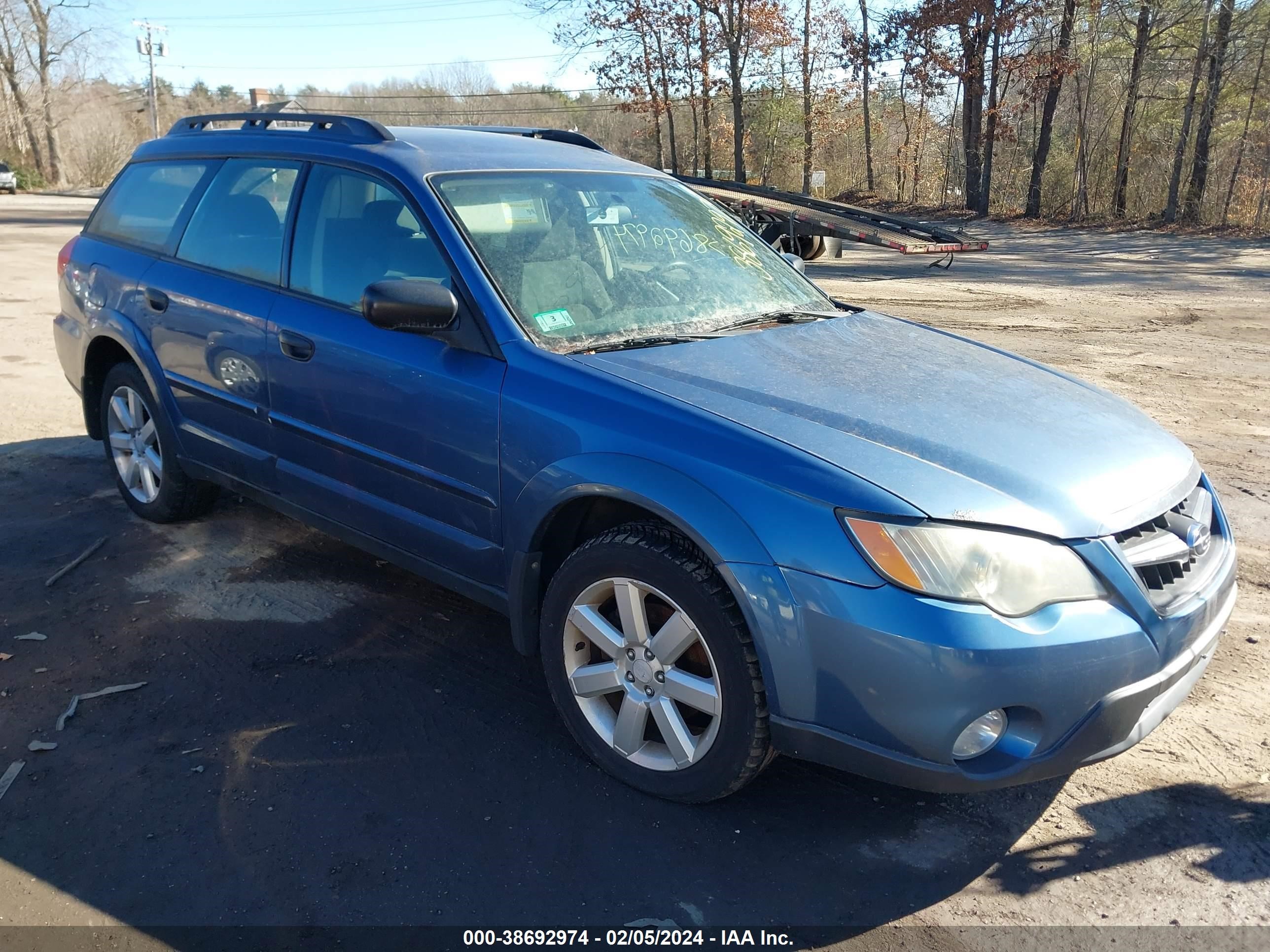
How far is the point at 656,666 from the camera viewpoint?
9.27 feet

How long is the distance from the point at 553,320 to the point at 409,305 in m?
0.47

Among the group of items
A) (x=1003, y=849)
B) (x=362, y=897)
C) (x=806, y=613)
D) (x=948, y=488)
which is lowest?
(x=1003, y=849)

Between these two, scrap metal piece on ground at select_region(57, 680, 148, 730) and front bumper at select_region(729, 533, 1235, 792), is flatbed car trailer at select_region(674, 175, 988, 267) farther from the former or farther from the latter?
front bumper at select_region(729, 533, 1235, 792)

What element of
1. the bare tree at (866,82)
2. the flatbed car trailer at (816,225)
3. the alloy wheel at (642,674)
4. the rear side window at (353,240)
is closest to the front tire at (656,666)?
the alloy wheel at (642,674)

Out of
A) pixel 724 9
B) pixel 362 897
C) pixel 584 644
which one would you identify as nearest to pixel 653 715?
pixel 584 644

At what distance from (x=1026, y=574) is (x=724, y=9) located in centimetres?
3520

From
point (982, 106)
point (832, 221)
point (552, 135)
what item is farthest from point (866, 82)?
point (552, 135)

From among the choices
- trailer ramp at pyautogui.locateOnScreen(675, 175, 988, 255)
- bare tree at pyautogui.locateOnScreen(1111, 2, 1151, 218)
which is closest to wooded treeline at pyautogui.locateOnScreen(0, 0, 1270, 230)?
bare tree at pyautogui.locateOnScreen(1111, 2, 1151, 218)

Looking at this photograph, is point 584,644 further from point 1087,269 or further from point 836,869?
point 1087,269

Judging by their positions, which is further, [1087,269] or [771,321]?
[1087,269]

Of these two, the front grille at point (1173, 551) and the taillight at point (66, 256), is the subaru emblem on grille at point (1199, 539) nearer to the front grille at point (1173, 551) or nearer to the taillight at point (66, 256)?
the front grille at point (1173, 551)

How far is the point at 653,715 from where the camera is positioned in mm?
2852

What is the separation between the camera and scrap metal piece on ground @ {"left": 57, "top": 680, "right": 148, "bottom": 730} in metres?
3.33

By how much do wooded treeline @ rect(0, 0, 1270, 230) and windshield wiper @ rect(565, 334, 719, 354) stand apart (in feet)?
70.5
